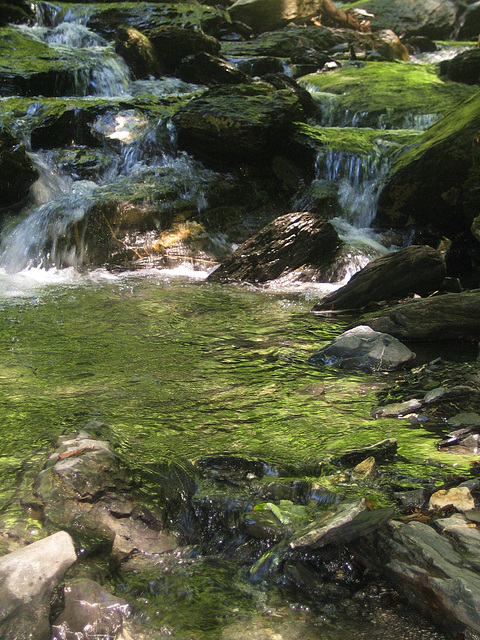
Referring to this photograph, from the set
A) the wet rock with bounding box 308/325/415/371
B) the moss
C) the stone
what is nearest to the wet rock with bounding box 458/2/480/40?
the moss

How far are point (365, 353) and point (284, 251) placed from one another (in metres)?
3.84

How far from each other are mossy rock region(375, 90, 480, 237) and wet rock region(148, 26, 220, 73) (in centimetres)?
860

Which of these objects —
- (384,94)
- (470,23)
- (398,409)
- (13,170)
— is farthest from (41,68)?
(470,23)

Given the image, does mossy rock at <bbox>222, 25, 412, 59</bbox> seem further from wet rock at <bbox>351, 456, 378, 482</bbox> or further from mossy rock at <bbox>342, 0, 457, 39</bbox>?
wet rock at <bbox>351, 456, 378, 482</bbox>

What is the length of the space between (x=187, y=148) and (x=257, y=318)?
5.78 m

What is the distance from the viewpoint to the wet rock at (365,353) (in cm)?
412

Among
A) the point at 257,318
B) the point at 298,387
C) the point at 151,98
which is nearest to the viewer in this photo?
the point at 298,387

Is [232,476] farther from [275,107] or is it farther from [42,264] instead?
[275,107]

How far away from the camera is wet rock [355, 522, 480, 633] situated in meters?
1.74

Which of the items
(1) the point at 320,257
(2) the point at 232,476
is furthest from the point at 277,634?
(1) the point at 320,257

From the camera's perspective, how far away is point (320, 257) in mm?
8094

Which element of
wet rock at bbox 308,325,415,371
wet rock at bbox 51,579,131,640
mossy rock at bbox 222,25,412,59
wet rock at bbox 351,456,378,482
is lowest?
wet rock at bbox 308,325,415,371

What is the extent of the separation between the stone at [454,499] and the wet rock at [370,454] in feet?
1.30

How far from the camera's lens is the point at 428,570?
6.15 feet
